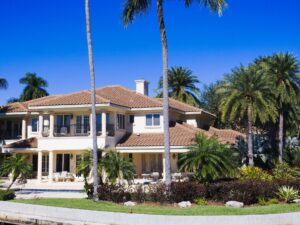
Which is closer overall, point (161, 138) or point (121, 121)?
point (161, 138)

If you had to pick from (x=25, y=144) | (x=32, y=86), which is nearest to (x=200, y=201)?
(x=25, y=144)

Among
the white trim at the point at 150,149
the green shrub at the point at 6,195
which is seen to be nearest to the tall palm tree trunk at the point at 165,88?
the green shrub at the point at 6,195

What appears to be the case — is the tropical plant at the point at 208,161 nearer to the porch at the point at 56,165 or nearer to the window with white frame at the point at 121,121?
the porch at the point at 56,165

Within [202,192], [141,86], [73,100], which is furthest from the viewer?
[141,86]

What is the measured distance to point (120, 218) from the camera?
17516mm

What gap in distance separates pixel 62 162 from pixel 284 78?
2129 centimetres

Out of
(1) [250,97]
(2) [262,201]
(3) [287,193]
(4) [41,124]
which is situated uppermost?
(1) [250,97]

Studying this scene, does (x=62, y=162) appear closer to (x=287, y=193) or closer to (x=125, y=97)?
(x=125, y=97)

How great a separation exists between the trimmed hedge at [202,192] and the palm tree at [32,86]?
49.7 meters

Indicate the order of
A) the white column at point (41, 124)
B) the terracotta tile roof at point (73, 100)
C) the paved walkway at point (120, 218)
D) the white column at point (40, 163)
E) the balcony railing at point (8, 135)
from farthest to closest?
1. the balcony railing at point (8, 135)
2. the white column at point (41, 124)
3. the white column at point (40, 163)
4. the terracotta tile roof at point (73, 100)
5. the paved walkway at point (120, 218)

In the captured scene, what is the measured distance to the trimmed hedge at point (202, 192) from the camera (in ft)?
74.0

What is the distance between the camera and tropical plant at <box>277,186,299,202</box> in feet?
72.9

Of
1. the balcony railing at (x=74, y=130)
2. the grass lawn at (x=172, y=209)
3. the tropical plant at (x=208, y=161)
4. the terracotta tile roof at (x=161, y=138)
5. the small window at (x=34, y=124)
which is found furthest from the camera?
the small window at (x=34, y=124)

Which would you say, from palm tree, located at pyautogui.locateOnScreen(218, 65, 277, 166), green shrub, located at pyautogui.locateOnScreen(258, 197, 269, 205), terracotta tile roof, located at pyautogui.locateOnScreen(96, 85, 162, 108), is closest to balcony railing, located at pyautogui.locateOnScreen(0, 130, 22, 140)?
terracotta tile roof, located at pyautogui.locateOnScreen(96, 85, 162, 108)
